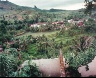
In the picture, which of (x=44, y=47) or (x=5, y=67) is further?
(x=44, y=47)

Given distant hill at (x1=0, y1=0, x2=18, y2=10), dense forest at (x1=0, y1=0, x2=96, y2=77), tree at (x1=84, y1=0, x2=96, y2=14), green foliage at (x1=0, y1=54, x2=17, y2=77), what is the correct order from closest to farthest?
1. green foliage at (x1=0, y1=54, x2=17, y2=77)
2. dense forest at (x1=0, y1=0, x2=96, y2=77)
3. tree at (x1=84, y1=0, x2=96, y2=14)
4. distant hill at (x1=0, y1=0, x2=18, y2=10)

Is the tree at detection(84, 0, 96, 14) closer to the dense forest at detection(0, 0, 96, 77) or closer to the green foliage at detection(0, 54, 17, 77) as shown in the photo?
the dense forest at detection(0, 0, 96, 77)

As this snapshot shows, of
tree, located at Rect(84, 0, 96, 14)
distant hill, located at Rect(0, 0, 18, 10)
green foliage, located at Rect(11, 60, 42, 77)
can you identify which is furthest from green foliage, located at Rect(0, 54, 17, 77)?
distant hill, located at Rect(0, 0, 18, 10)

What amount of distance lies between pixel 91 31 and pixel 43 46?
1046 centimetres

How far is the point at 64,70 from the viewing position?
17.3 metres

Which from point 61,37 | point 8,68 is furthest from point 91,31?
point 8,68

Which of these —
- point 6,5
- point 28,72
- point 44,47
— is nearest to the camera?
point 28,72

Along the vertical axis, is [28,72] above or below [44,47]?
above

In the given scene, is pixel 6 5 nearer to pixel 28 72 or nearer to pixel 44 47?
pixel 44 47

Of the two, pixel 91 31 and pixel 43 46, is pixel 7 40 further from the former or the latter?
pixel 91 31

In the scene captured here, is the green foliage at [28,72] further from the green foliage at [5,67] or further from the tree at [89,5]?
the tree at [89,5]

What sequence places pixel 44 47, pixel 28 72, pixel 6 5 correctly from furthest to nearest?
pixel 6 5 → pixel 44 47 → pixel 28 72

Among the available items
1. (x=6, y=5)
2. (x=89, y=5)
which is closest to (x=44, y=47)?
(x=89, y=5)

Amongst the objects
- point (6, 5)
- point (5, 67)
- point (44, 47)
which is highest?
point (6, 5)
